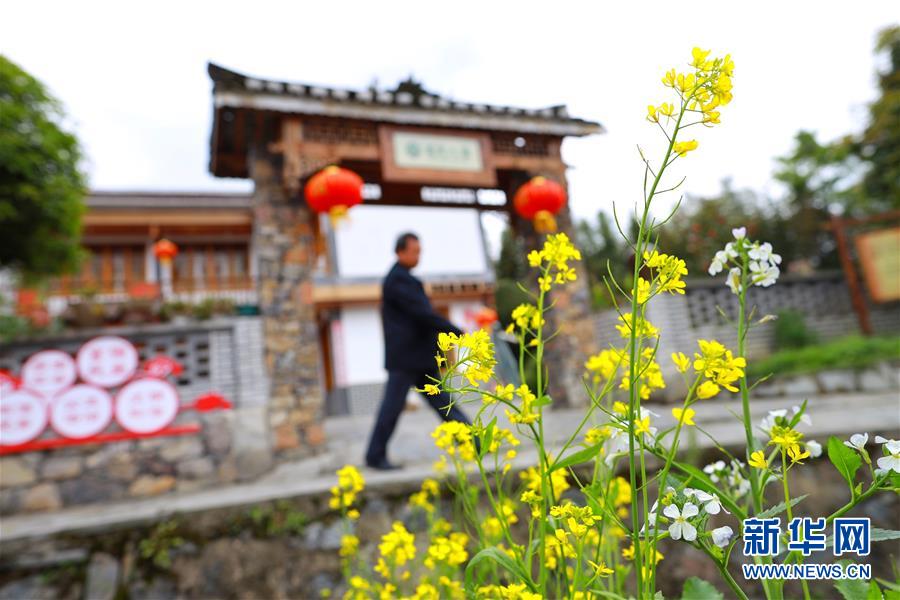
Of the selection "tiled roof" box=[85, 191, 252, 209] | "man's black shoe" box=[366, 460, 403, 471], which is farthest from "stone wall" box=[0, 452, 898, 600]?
"tiled roof" box=[85, 191, 252, 209]

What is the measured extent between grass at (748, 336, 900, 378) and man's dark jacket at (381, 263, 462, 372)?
Result: 4.12 m

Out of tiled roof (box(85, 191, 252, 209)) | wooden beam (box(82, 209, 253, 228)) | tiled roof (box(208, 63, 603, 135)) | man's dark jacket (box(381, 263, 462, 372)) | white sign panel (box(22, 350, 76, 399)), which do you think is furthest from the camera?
tiled roof (box(85, 191, 252, 209))

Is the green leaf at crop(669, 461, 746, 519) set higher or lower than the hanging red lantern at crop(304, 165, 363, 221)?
lower

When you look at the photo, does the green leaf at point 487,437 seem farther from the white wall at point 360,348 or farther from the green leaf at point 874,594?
the white wall at point 360,348

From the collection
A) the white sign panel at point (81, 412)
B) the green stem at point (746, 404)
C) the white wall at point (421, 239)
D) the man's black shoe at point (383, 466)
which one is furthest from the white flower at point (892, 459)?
the white wall at point (421, 239)

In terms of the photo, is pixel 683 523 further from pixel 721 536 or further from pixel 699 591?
pixel 699 591

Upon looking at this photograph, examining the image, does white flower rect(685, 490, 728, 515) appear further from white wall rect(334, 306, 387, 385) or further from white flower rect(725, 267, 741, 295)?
white wall rect(334, 306, 387, 385)

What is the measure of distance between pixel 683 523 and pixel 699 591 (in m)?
0.32

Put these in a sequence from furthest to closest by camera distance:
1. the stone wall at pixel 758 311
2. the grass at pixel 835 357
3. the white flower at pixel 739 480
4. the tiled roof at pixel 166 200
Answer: the tiled roof at pixel 166 200 < the stone wall at pixel 758 311 < the grass at pixel 835 357 < the white flower at pixel 739 480

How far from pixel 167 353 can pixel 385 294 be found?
2.03m

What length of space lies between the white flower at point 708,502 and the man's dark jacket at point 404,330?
213 cm

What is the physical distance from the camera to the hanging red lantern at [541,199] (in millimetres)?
4598

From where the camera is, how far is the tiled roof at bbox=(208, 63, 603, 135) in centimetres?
398

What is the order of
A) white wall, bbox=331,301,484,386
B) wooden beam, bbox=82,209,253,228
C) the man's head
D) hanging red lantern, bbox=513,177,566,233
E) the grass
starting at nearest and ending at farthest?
1. the man's head
2. hanging red lantern, bbox=513,177,566,233
3. the grass
4. wooden beam, bbox=82,209,253,228
5. white wall, bbox=331,301,484,386
